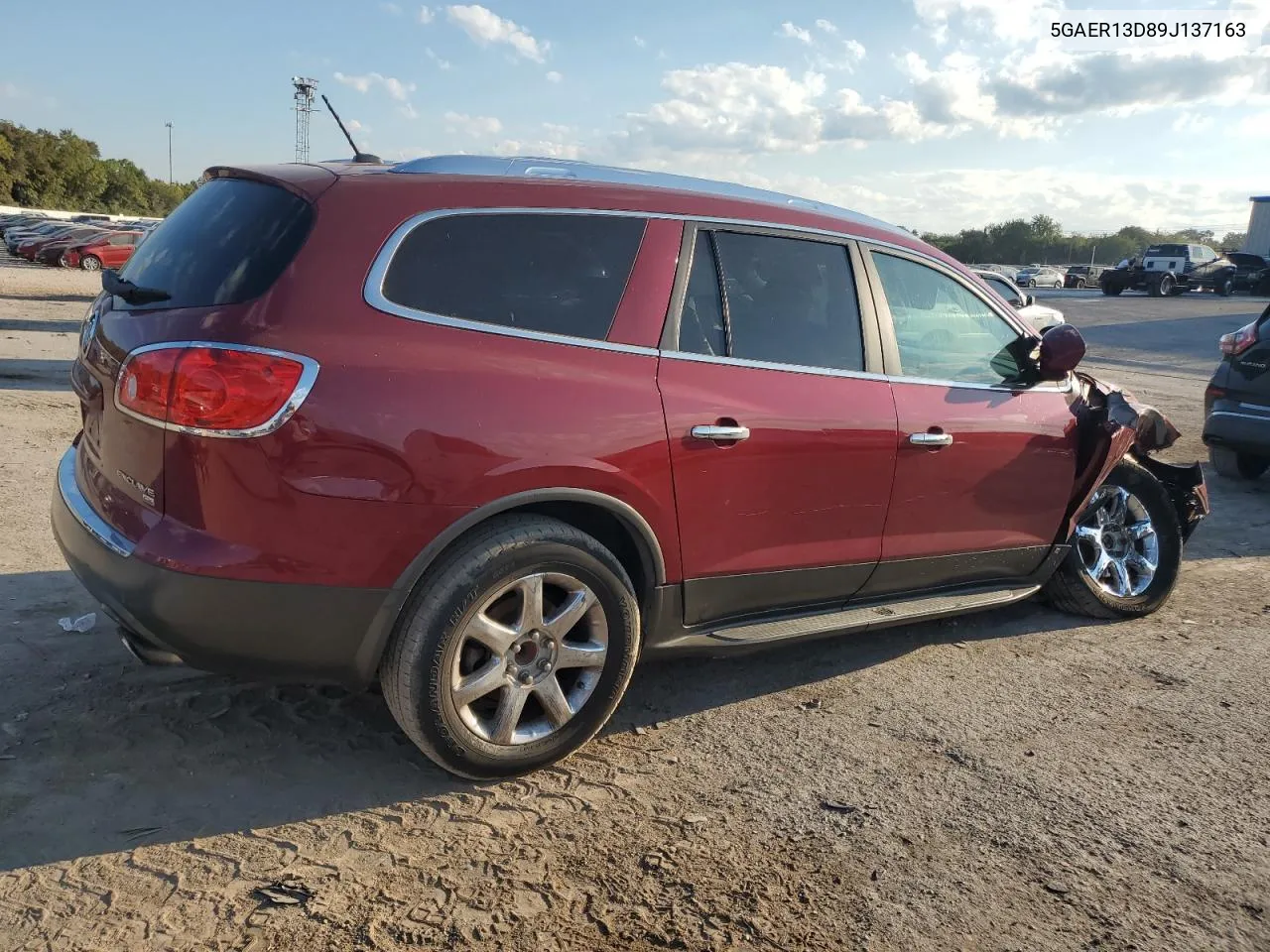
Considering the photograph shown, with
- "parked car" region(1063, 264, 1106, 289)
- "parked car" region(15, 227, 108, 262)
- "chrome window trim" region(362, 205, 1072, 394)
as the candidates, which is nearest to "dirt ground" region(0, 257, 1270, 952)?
"chrome window trim" region(362, 205, 1072, 394)

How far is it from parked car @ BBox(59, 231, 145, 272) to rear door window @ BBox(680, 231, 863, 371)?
3303 centimetres

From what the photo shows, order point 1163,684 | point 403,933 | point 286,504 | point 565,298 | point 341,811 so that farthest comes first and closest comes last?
point 1163,684 → point 565,298 → point 341,811 → point 286,504 → point 403,933

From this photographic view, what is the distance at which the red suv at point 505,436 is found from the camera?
2.66 m

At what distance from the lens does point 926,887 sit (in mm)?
2686

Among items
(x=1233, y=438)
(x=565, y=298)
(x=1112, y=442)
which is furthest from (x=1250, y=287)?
(x=565, y=298)

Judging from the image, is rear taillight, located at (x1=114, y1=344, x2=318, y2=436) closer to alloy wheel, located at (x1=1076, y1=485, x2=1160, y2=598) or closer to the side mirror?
the side mirror

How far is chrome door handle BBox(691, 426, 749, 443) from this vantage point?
10.5ft

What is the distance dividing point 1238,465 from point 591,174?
23.6ft

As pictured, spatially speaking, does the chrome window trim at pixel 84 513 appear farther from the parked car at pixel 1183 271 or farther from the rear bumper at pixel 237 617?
the parked car at pixel 1183 271

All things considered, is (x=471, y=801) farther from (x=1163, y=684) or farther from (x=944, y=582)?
(x=1163, y=684)

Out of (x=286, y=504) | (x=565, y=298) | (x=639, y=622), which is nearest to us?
(x=286, y=504)

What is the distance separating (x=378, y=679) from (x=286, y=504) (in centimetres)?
77

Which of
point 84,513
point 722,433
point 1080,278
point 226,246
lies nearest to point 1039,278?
point 1080,278

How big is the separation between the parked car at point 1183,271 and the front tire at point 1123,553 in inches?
1462
